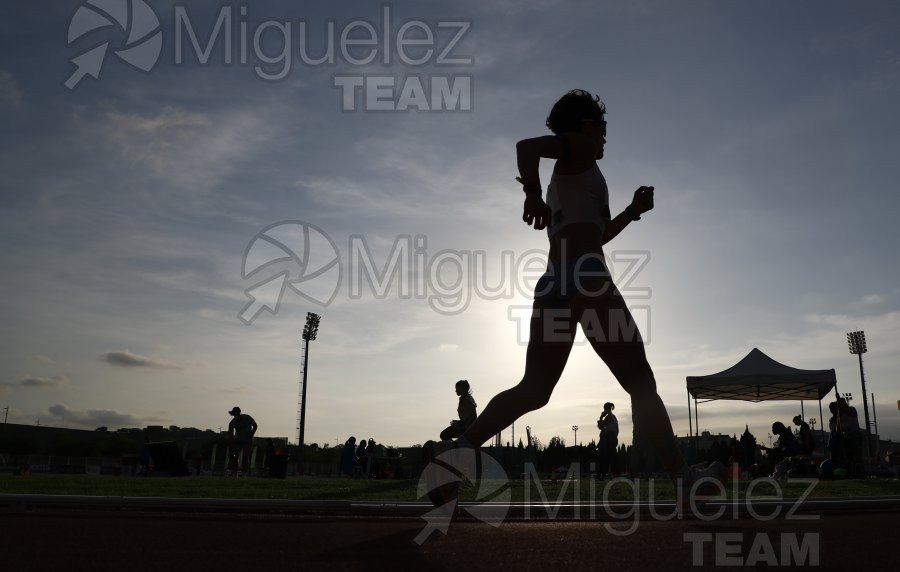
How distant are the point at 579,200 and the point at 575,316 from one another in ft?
2.15

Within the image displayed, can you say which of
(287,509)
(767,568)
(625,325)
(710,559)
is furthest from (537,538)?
(287,509)

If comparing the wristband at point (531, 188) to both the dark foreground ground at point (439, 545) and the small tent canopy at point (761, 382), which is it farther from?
the small tent canopy at point (761, 382)

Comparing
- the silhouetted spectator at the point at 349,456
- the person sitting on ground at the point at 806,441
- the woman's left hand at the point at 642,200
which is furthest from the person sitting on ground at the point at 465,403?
the silhouetted spectator at the point at 349,456

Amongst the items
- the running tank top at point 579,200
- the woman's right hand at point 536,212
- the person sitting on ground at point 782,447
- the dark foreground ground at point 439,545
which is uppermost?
the running tank top at point 579,200

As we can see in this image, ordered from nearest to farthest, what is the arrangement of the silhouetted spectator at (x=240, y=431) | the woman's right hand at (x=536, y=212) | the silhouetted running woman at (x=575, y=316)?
the woman's right hand at (x=536, y=212) → the silhouetted running woman at (x=575, y=316) → the silhouetted spectator at (x=240, y=431)

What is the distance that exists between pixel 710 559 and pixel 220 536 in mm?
2003

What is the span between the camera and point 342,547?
2.79m

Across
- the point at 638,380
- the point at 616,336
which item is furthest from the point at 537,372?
the point at 638,380

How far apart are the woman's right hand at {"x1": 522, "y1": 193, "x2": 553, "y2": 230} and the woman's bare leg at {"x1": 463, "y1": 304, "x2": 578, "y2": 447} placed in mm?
530

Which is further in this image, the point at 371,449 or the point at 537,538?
the point at 371,449

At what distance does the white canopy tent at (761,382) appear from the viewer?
21500 mm

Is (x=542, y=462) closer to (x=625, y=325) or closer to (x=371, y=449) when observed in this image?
(x=371, y=449)

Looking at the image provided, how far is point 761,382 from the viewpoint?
21766 millimetres

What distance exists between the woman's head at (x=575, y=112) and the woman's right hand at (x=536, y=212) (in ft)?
2.92
